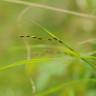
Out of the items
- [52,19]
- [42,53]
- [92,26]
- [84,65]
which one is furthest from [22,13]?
[84,65]

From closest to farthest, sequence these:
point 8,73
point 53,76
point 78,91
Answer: point 78,91
point 53,76
point 8,73

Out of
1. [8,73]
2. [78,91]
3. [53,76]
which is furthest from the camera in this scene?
[8,73]

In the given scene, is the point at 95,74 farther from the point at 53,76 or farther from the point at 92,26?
the point at 92,26

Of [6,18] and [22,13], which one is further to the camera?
[6,18]

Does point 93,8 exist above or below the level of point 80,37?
above

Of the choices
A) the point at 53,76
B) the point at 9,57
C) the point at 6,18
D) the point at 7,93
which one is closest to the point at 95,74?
the point at 53,76

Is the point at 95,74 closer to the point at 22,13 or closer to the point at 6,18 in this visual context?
the point at 22,13
